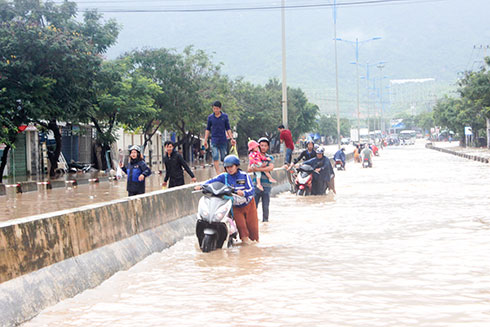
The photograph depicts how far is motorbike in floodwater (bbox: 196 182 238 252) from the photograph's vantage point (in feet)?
31.1

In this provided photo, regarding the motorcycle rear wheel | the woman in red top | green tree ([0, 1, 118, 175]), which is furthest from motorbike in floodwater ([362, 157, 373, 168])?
the motorcycle rear wheel

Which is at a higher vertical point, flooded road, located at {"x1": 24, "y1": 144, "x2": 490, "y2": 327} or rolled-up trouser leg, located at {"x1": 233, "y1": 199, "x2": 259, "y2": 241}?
rolled-up trouser leg, located at {"x1": 233, "y1": 199, "x2": 259, "y2": 241}

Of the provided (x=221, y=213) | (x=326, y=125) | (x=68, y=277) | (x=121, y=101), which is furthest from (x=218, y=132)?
(x=326, y=125)

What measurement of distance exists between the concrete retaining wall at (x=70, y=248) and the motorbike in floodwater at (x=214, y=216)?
688 mm

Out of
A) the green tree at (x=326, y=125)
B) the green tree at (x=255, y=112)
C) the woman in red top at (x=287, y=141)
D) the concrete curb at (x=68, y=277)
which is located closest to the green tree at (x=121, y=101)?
the woman in red top at (x=287, y=141)

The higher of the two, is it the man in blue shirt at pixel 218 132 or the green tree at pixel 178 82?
the green tree at pixel 178 82

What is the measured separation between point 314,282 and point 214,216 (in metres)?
2.27

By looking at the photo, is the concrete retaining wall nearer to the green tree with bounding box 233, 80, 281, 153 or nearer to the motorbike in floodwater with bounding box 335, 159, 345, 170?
the motorbike in floodwater with bounding box 335, 159, 345, 170

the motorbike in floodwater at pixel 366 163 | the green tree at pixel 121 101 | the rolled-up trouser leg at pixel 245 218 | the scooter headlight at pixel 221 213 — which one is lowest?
the motorbike in floodwater at pixel 366 163

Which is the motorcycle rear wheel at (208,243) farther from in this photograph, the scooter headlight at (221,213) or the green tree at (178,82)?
the green tree at (178,82)

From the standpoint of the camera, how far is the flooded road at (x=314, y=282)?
6.00 metres

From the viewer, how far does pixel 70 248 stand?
273 inches

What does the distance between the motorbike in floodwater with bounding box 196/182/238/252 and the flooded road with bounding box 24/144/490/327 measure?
0.19 m

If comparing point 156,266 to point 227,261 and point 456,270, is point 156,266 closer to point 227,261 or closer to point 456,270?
point 227,261
